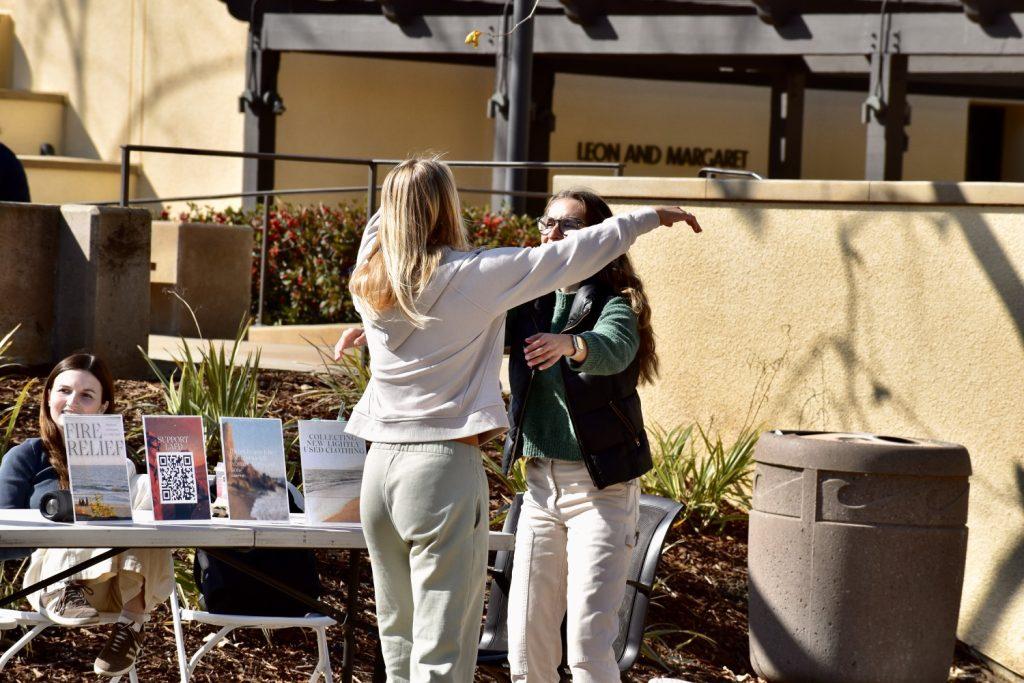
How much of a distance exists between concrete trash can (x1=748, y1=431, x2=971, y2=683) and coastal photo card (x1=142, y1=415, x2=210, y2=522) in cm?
280

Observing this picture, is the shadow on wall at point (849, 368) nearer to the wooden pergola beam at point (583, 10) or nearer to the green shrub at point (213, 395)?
the green shrub at point (213, 395)

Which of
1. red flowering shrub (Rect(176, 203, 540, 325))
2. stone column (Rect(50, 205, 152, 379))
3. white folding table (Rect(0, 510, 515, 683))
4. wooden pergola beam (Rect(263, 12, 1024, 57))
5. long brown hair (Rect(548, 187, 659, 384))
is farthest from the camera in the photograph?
wooden pergola beam (Rect(263, 12, 1024, 57))

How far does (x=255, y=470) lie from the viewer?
4180mm

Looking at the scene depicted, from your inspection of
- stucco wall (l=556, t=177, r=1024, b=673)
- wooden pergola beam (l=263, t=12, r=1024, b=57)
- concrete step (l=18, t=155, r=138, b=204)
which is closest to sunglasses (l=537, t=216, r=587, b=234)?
stucco wall (l=556, t=177, r=1024, b=673)

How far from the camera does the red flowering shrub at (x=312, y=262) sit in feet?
41.6

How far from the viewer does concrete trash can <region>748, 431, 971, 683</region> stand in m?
5.91

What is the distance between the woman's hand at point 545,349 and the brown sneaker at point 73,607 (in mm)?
1692

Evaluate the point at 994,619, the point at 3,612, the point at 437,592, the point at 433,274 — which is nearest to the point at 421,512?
the point at 437,592

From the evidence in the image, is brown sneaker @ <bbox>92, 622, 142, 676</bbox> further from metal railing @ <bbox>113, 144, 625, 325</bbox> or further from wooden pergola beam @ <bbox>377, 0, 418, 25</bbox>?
wooden pergola beam @ <bbox>377, 0, 418, 25</bbox>

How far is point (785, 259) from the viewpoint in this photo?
7461 mm

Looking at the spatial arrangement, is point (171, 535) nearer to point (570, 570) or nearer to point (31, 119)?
point (570, 570)

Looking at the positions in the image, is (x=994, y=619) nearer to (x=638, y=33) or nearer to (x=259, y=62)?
(x=638, y=33)

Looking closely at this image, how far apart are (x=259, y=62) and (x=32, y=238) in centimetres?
822

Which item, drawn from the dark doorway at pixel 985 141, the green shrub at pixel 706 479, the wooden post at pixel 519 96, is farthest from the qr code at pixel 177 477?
the dark doorway at pixel 985 141
